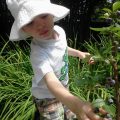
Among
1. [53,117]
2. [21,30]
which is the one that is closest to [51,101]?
[53,117]

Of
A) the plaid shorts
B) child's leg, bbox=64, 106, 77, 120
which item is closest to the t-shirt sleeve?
the plaid shorts

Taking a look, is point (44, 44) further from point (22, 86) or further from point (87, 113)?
point (22, 86)

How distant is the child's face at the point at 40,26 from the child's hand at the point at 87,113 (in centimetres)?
87

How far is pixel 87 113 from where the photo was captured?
1.41 m

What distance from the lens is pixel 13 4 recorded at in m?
2.34

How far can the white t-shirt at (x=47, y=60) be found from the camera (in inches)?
88.3

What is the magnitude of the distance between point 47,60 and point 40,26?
206 mm

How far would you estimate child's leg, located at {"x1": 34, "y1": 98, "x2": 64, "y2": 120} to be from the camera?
8.66 feet

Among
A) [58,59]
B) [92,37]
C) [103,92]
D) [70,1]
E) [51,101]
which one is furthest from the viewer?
[70,1]

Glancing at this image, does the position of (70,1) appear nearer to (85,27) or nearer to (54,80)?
(85,27)

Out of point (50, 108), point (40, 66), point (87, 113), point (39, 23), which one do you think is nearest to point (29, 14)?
point (39, 23)

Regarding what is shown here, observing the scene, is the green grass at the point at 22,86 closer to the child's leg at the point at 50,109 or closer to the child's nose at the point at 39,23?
the child's leg at the point at 50,109

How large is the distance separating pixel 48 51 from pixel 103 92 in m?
1.40

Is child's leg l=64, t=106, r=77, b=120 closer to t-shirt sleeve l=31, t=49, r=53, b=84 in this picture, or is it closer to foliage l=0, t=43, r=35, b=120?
t-shirt sleeve l=31, t=49, r=53, b=84
